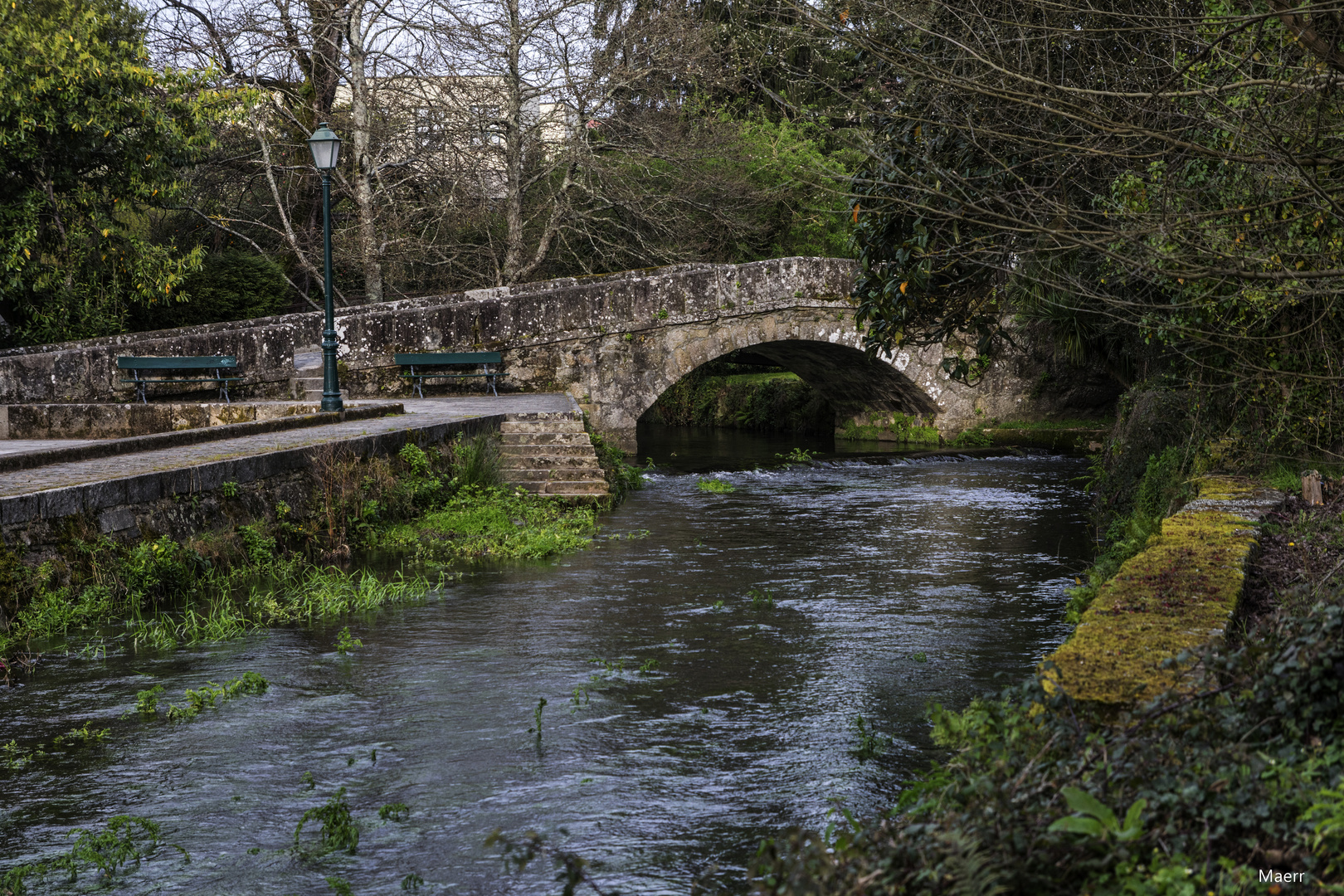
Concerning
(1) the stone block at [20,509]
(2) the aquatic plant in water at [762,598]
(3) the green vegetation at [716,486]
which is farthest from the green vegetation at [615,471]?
(1) the stone block at [20,509]

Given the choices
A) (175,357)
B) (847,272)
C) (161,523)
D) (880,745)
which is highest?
(847,272)

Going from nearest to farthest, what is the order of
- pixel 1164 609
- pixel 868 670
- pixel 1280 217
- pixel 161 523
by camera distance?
pixel 1164 609, pixel 868 670, pixel 1280 217, pixel 161 523

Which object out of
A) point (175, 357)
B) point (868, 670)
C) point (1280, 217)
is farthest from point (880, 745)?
point (175, 357)

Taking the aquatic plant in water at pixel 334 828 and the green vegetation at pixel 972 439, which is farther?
the green vegetation at pixel 972 439

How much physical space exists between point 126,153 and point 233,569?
923cm

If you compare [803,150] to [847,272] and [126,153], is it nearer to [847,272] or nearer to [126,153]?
[847,272]

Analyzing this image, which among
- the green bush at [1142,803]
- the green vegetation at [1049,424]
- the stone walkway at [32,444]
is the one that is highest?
the stone walkway at [32,444]

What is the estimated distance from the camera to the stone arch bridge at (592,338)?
15.6 metres

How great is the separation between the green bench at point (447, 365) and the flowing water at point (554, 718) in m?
7.66

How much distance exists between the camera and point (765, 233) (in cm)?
2508

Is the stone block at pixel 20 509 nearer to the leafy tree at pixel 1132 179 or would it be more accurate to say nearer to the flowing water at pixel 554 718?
the flowing water at pixel 554 718

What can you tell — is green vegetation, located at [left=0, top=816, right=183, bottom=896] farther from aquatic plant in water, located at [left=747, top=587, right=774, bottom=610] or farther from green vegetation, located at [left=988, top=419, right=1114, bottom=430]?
green vegetation, located at [left=988, top=419, right=1114, bottom=430]

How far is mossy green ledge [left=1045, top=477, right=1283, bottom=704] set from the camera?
11.5 feet

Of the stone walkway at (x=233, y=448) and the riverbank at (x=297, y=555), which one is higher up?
the stone walkway at (x=233, y=448)
